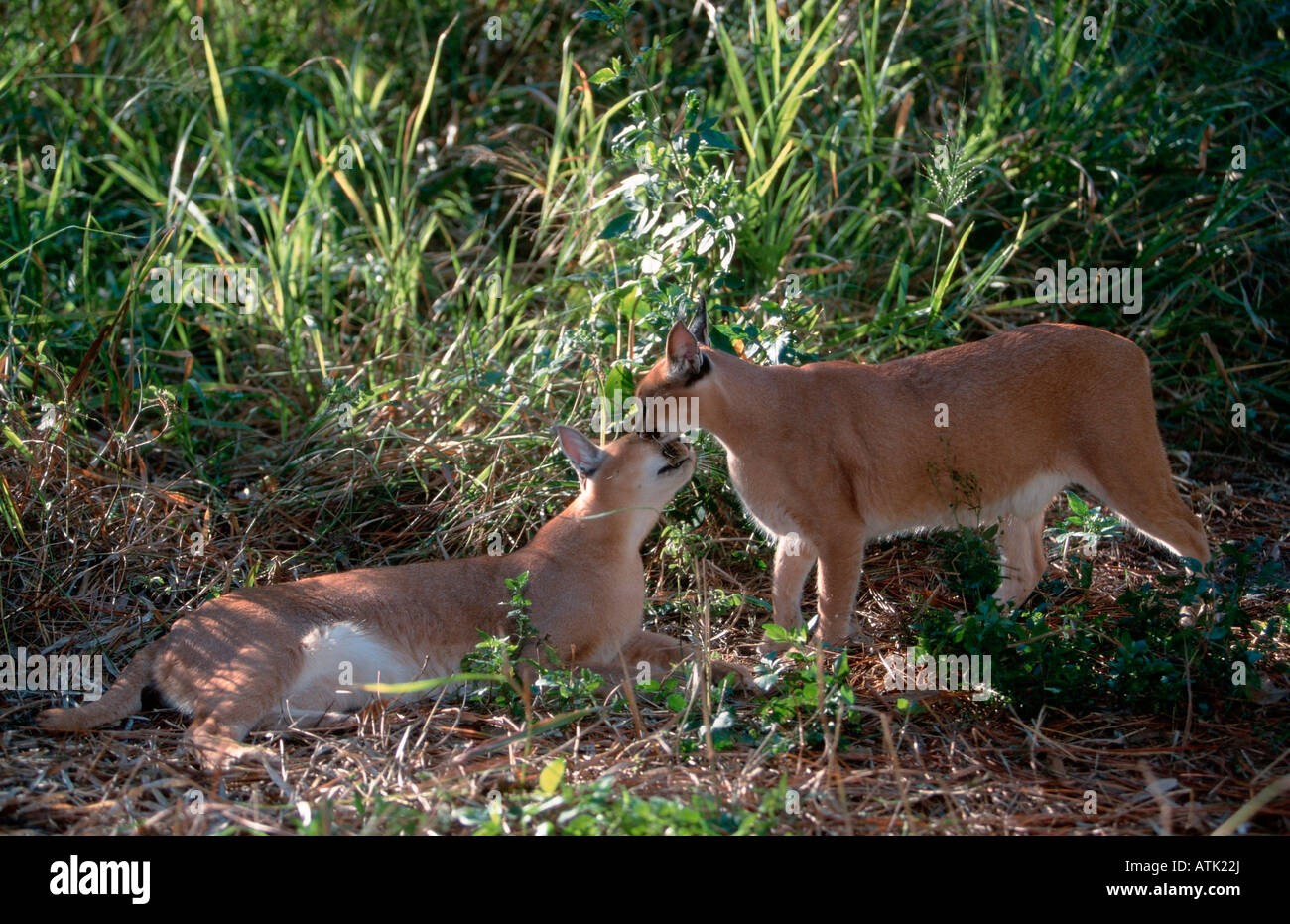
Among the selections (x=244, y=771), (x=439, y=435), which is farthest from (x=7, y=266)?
(x=244, y=771)

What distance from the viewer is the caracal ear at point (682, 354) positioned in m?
4.59

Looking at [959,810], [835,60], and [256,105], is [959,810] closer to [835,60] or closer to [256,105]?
[835,60]

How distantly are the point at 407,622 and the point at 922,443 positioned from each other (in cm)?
215

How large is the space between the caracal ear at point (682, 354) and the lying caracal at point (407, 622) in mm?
307

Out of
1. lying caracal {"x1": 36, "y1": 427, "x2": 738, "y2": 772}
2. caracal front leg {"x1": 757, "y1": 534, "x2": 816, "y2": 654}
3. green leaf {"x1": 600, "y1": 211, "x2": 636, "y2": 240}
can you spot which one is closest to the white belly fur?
lying caracal {"x1": 36, "y1": 427, "x2": 738, "y2": 772}

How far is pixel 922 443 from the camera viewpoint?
196 inches

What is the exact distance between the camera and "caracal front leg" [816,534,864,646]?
4.81m

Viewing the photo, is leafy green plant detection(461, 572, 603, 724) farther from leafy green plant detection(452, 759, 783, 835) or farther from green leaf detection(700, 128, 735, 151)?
green leaf detection(700, 128, 735, 151)

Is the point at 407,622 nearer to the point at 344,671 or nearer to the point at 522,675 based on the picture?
the point at 344,671

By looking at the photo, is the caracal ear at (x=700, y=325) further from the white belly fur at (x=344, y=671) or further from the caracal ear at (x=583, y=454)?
the white belly fur at (x=344, y=671)

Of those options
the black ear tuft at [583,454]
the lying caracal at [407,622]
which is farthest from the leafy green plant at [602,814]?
the black ear tuft at [583,454]

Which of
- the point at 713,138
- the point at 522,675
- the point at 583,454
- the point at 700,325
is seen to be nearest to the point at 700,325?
the point at 700,325

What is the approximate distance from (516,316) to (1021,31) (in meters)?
3.53

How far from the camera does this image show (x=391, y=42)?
28.5ft
